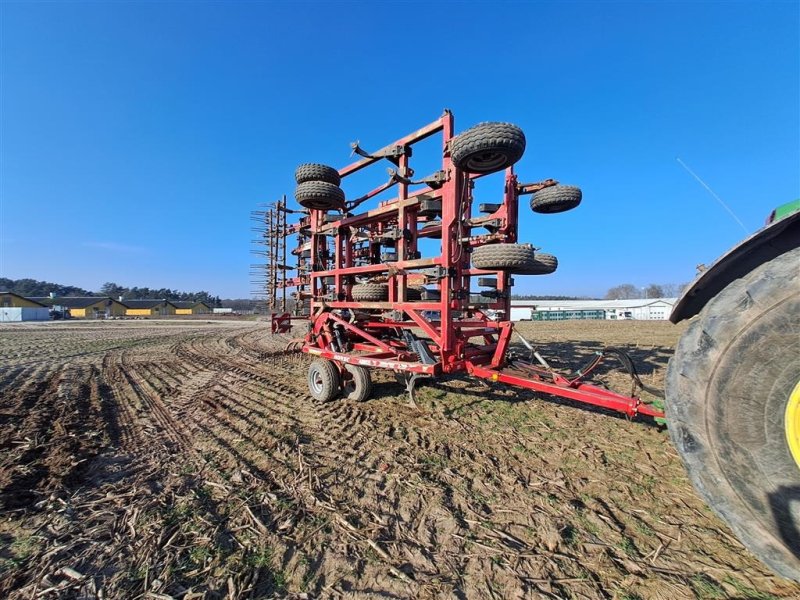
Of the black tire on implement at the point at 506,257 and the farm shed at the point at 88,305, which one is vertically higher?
the farm shed at the point at 88,305

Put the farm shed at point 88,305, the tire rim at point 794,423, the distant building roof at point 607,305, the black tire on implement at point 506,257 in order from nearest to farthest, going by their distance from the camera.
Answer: the tire rim at point 794,423 → the black tire on implement at point 506,257 → the distant building roof at point 607,305 → the farm shed at point 88,305

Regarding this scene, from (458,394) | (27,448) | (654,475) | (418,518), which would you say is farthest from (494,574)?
(27,448)

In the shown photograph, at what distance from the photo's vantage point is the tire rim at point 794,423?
1419 millimetres

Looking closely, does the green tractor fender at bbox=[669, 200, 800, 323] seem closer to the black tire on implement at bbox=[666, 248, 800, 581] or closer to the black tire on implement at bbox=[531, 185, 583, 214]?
the black tire on implement at bbox=[666, 248, 800, 581]

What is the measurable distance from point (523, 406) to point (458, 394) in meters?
1.08

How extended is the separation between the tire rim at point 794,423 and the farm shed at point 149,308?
8816cm

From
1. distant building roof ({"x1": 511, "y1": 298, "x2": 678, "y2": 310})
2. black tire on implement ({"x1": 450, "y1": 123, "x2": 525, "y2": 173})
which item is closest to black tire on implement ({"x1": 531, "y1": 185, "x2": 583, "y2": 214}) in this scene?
black tire on implement ({"x1": 450, "y1": 123, "x2": 525, "y2": 173})

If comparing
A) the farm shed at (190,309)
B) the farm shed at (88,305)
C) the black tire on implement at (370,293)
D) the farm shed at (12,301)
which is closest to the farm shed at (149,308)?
the farm shed at (190,309)

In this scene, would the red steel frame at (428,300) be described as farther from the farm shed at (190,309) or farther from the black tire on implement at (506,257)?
the farm shed at (190,309)

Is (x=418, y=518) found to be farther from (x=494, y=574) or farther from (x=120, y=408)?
(x=120, y=408)

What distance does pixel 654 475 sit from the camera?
2.96 meters

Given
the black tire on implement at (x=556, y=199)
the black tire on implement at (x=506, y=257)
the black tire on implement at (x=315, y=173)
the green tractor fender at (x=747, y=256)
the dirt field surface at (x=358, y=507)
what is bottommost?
the dirt field surface at (x=358, y=507)

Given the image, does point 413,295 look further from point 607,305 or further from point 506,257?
point 607,305

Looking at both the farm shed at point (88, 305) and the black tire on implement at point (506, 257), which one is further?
the farm shed at point (88, 305)
